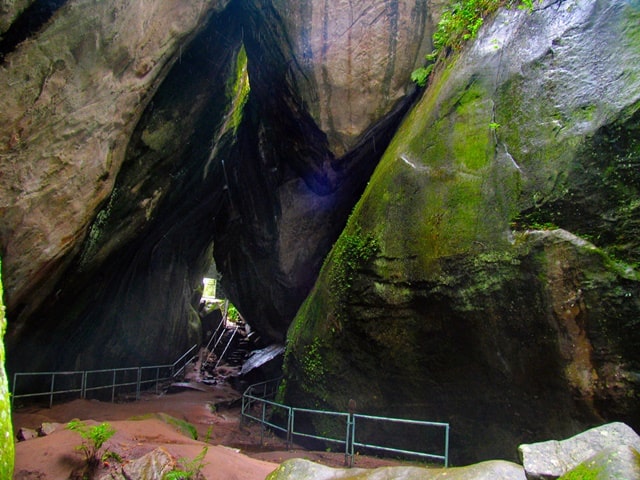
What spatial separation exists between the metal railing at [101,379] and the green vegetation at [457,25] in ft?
30.8

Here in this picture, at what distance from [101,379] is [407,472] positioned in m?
11.4

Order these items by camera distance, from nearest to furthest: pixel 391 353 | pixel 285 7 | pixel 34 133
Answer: pixel 34 133
pixel 391 353
pixel 285 7

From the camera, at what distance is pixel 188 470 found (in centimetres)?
491

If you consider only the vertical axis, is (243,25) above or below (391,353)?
above

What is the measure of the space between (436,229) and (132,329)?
11.1m

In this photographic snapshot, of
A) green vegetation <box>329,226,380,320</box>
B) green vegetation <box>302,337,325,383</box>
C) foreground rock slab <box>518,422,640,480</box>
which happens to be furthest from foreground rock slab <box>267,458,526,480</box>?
green vegetation <box>302,337,325,383</box>

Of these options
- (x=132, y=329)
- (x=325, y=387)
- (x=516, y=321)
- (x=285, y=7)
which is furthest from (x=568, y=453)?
(x=132, y=329)

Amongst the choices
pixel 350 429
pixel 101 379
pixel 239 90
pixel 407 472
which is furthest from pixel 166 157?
pixel 407 472

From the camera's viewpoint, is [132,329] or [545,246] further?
[132,329]

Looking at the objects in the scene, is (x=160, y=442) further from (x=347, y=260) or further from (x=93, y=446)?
(x=347, y=260)

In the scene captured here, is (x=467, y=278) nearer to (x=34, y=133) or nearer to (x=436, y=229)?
(x=436, y=229)

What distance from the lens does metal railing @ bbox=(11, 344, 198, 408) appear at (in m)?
9.39

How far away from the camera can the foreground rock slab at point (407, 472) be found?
11.0ft

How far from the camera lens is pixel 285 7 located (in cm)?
906
